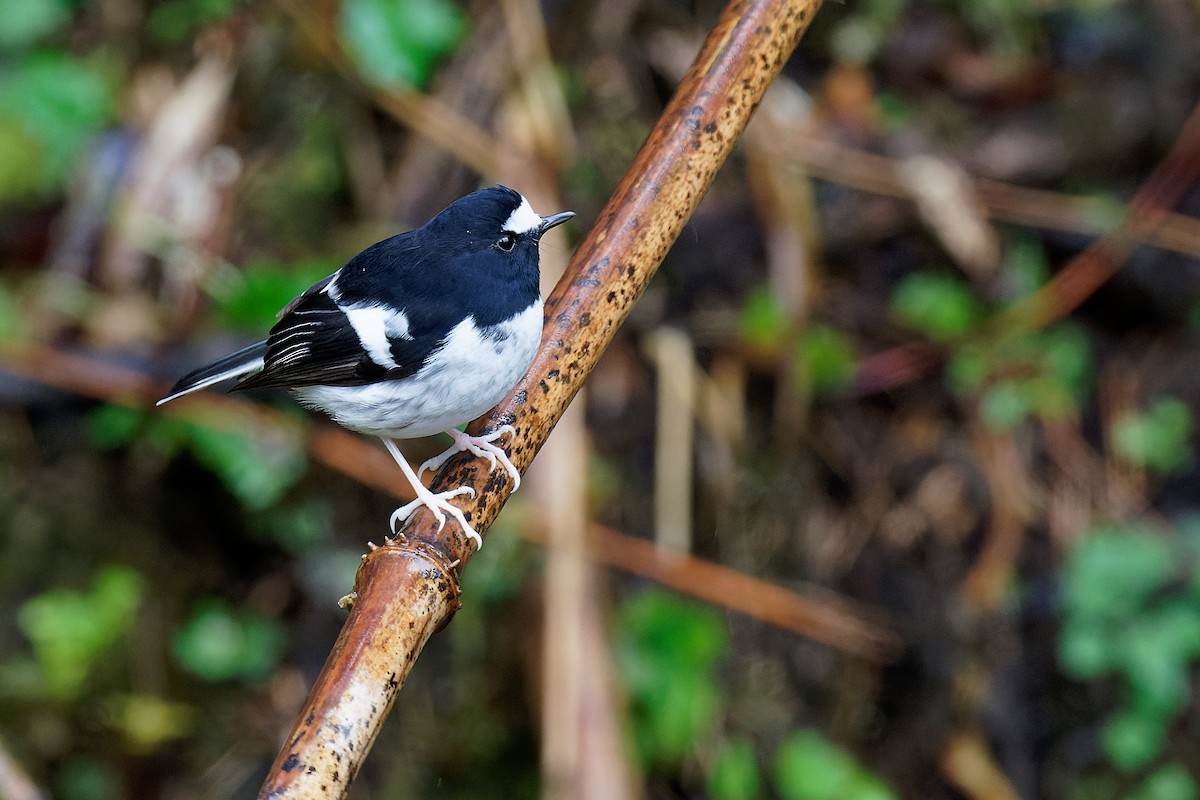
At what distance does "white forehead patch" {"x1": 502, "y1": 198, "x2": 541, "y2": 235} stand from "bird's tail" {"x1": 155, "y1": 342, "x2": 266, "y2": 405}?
2.00 feet

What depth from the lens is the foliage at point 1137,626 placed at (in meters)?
3.96

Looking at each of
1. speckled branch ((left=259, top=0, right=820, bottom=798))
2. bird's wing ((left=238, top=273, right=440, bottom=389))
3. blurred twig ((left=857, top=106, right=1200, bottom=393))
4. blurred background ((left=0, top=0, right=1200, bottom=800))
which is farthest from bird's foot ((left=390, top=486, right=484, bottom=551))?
blurred twig ((left=857, top=106, right=1200, bottom=393))

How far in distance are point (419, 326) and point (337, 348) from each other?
8.1 inches

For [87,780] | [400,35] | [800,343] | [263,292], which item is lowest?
[800,343]

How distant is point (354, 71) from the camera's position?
441 cm

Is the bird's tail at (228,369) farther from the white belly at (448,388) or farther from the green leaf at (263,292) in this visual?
the green leaf at (263,292)

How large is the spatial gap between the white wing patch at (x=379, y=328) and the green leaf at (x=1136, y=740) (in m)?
3.05

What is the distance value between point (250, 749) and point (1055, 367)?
330 centimetres

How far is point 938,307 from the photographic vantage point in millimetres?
4617

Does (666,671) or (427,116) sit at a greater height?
(427,116)

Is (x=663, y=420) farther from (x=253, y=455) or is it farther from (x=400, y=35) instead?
(x=400, y=35)

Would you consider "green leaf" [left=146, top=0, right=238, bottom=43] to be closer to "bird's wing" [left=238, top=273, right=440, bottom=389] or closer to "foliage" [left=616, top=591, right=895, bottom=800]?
"bird's wing" [left=238, top=273, right=440, bottom=389]

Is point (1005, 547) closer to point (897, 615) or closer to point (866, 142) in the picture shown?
point (897, 615)

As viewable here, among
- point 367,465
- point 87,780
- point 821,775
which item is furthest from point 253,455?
point 821,775
